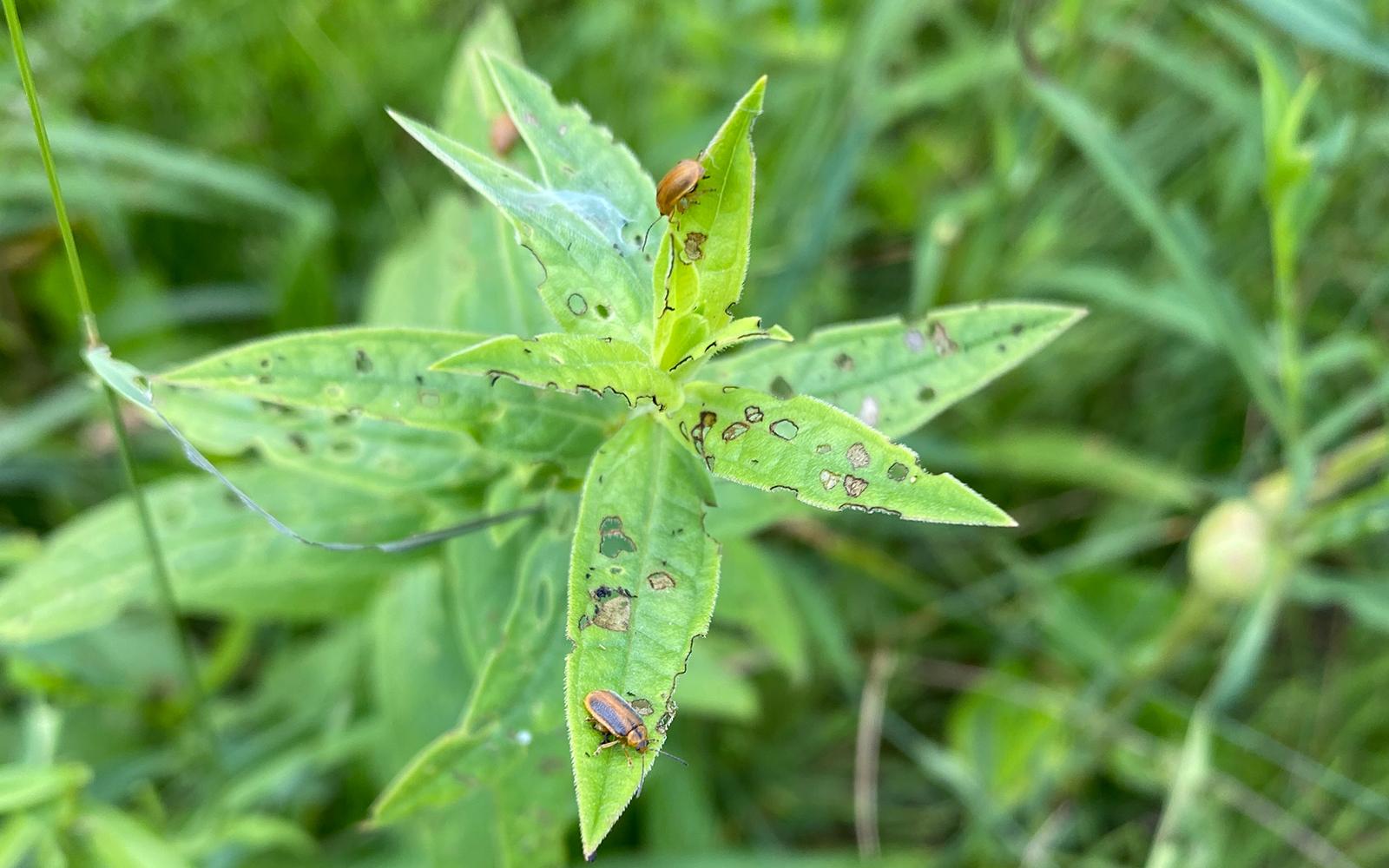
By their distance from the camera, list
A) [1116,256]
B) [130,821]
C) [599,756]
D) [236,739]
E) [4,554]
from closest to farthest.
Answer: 1. [599,756]
2. [130,821]
3. [4,554]
4. [236,739]
5. [1116,256]

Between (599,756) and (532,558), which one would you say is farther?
(532,558)

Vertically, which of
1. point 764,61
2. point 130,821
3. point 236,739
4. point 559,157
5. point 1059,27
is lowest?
point 130,821

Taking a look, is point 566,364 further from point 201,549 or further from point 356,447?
point 201,549

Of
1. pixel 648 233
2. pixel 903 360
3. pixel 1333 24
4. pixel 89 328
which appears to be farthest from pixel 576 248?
pixel 1333 24

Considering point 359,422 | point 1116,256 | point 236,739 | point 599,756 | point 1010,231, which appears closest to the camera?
point 599,756

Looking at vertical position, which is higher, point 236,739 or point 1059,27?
point 1059,27

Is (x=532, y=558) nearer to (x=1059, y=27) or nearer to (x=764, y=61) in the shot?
(x=1059, y=27)

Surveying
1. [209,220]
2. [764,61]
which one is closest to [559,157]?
[764,61]
